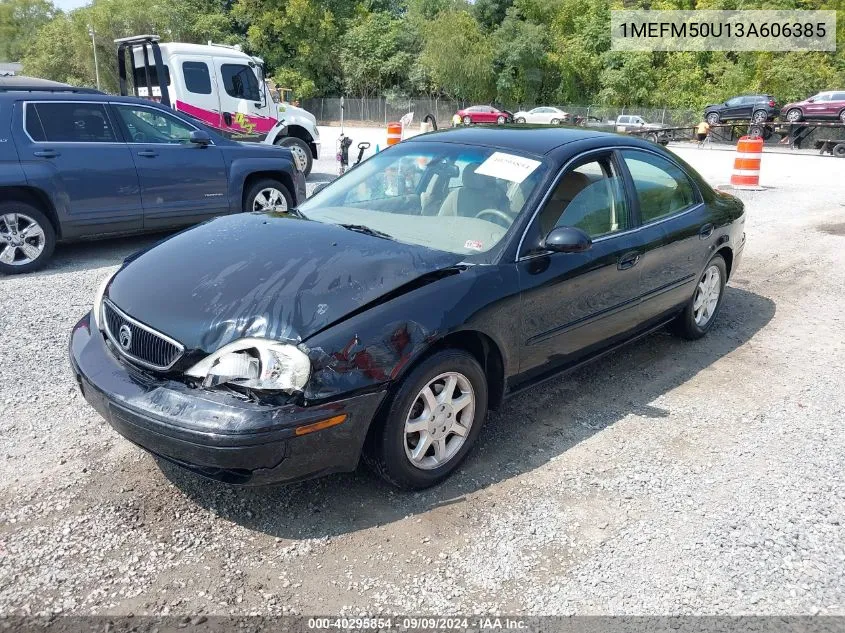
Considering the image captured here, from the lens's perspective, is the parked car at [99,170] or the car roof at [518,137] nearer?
the car roof at [518,137]

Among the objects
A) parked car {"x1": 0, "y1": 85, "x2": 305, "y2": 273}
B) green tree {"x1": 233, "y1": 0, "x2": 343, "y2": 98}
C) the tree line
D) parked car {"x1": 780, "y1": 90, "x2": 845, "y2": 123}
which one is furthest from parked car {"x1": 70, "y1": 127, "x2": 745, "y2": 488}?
green tree {"x1": 233, "y1": 0, "x2": 343, "y2": 98}

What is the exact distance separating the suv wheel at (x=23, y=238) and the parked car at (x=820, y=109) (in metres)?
34.3

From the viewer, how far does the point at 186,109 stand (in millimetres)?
13203

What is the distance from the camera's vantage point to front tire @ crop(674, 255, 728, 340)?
17.6ft

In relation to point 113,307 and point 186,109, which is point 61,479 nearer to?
point 113,307

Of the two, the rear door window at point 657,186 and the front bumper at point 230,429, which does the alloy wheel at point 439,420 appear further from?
the rear door window at point 657,186

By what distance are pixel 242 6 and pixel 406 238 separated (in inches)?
2328

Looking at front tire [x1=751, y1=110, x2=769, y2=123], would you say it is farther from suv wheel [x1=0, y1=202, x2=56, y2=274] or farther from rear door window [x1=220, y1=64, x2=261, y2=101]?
suv wheel [x1=0, y1=202, x2=56, y2=274]

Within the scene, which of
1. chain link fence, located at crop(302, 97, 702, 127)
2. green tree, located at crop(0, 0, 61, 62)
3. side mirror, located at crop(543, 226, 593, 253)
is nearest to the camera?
side mirror, located at crop(543, 226, 593, 253)

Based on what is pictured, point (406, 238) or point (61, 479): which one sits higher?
point (406, 238)

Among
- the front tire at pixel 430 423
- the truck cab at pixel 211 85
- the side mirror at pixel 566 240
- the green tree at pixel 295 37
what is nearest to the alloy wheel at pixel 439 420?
the front tire at pixel 430 423

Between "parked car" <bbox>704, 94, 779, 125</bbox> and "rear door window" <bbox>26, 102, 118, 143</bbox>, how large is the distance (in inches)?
1378

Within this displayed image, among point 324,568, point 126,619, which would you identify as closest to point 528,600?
point 324,568

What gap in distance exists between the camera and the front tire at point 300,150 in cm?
1405
